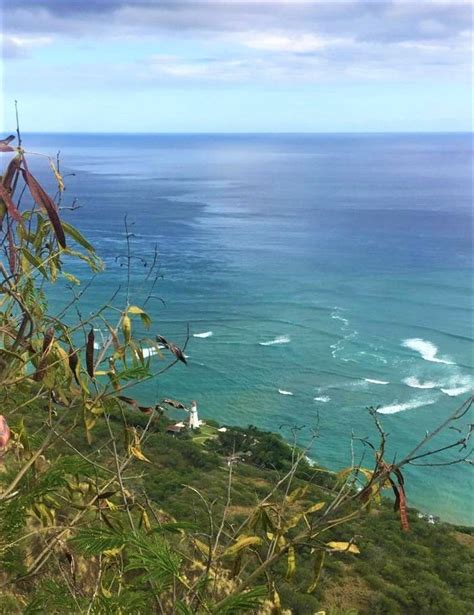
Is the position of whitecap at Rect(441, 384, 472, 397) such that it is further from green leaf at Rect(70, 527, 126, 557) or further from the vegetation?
green leaf at Rect(70, 527, 126, 557)

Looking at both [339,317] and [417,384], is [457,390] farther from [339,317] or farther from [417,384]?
[339,317]

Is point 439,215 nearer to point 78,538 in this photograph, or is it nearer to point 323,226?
point 323,226

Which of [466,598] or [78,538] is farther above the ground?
[78,538]

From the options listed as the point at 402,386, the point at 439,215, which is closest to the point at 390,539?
the point at 402,386

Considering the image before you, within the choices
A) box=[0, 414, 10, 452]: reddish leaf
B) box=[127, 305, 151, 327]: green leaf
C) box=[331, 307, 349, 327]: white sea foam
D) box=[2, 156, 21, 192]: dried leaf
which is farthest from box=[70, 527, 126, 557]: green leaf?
box=[331, 307, 349, 327]: white sea foam

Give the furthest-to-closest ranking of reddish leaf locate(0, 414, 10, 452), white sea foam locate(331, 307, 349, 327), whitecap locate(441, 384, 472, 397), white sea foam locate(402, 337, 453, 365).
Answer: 1. white sea foam locate(331, 307, 349, 327)
2. white sea foam locate(402, 337, 453, 365)
3. whitecap locate(441, 384, 472, 397)
4. reddish leaf locate(0, 414, 10, 452)

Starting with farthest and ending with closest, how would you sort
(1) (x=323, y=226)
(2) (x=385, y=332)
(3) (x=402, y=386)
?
(1) (x=323, y=226)
(2) (x=385, y=332)
(3) (x=402, y=386)
